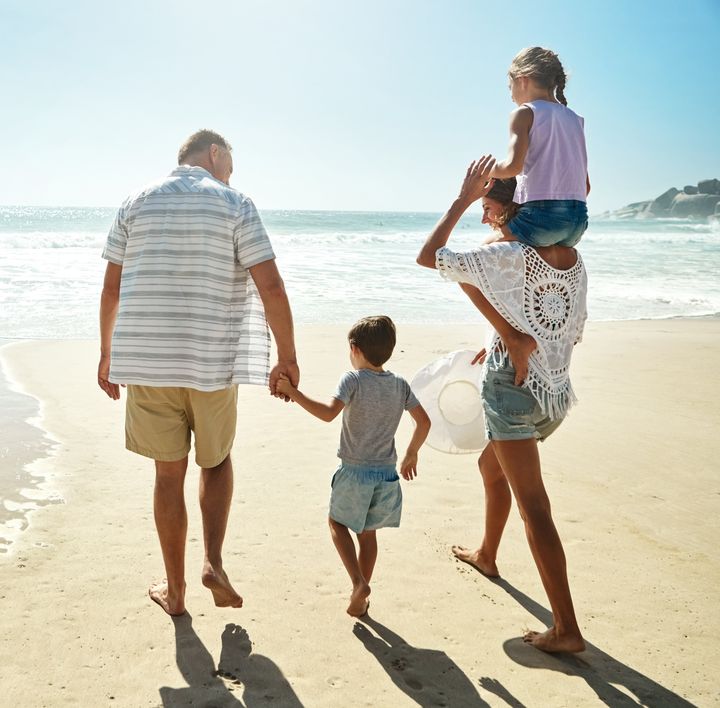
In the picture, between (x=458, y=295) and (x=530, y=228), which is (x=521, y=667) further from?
(x=458, y=295)

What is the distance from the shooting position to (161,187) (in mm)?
2803

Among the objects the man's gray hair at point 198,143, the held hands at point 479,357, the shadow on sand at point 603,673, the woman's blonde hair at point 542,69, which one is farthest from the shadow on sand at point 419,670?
the woman's blonde hair at point 542,69

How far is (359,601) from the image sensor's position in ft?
9.66

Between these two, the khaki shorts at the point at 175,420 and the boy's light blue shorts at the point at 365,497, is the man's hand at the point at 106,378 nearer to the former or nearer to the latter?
the khaki shorts at the point at 175,420

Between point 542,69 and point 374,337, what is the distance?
1.21 metres

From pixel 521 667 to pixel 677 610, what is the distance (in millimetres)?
882

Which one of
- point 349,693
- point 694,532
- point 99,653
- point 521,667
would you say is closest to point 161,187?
point 99,653

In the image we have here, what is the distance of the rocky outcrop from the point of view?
77.8 metres

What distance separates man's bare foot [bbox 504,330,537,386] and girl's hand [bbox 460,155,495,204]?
54cm

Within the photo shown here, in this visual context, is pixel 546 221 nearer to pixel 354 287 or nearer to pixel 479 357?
pixel 479 357

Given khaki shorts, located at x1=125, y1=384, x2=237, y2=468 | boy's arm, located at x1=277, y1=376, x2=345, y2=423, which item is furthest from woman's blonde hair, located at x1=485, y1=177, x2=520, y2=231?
khaki shorts, located at x1=125, y1=384, x2=237, y2=468

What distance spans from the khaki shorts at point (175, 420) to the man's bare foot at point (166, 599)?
56 cm

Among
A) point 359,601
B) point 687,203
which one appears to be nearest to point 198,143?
point 359,601

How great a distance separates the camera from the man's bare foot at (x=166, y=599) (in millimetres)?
2959
